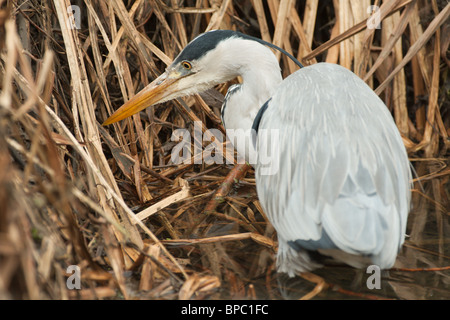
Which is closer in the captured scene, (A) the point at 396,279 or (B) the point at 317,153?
(B) the point at 317,153

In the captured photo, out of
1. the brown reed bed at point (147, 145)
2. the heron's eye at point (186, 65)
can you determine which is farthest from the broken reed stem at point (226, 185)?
the heron's eye at point (186, 65)

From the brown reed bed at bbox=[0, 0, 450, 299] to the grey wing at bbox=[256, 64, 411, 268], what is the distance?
0.35 metres

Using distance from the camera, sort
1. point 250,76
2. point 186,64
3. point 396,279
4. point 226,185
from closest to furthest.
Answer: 1. point 396,279
2. point 250,76
3. point 186,64
4. point 226,185

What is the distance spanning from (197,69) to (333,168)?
3.14 ft

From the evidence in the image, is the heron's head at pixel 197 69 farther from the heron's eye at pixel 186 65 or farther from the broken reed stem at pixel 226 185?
the broken reed stem at pixel 226 185

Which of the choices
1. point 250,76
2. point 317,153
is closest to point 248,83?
point 250,76

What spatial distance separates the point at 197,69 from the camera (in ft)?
8.43

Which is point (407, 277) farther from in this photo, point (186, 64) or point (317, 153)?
point (186, 64)

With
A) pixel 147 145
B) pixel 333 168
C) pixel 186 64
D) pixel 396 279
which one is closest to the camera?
pixel 333 168

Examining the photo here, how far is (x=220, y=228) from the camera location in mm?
2529

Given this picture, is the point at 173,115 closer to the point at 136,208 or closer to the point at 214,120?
the point at 214,120

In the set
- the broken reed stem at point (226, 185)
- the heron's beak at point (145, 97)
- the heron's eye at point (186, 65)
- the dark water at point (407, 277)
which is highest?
the heron's eye at point (186, 65)

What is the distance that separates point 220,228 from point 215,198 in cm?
23

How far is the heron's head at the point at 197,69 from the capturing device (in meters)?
2.48
